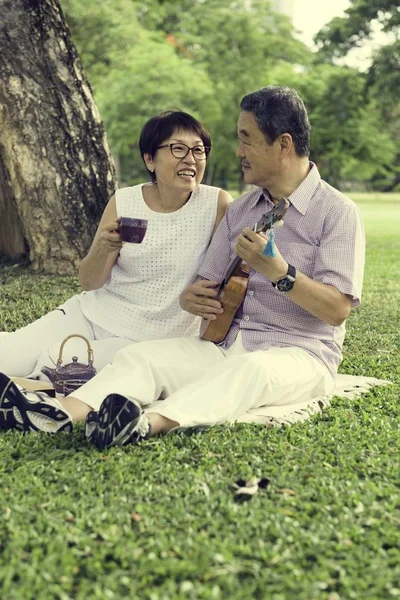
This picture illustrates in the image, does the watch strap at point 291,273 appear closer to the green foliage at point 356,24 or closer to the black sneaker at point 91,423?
the black sneaker at point 91,423

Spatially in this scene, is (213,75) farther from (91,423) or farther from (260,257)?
(91,423)

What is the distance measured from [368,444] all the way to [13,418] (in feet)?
5.31

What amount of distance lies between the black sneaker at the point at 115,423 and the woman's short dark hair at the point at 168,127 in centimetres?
172

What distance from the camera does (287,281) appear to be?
418cm

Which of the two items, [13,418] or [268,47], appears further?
[268,47]

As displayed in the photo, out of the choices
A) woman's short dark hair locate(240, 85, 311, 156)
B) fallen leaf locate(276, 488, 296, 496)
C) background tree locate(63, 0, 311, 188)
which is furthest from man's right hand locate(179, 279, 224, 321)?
background tree locate(63, 0, 311, 188)

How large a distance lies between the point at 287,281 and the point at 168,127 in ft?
4.05

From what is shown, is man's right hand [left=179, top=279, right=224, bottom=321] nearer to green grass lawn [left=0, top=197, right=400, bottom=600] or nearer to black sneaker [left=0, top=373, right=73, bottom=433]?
green grass lawn [left=0, top=197, right=400, bottom=600]

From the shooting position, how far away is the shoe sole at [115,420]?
3683mm

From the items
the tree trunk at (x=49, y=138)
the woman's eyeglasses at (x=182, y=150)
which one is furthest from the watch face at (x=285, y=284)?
the tree trunk at (x=49, y=138)

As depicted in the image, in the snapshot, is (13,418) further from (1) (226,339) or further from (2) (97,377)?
(1) (226,339)

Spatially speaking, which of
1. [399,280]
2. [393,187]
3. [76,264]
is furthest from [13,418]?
[393,187]

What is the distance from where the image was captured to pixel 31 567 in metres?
2.71

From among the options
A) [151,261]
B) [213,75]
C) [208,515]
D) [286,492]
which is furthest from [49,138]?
[213,75]
